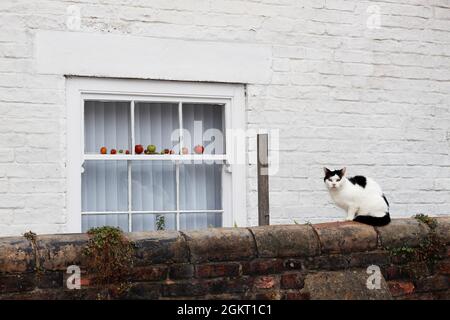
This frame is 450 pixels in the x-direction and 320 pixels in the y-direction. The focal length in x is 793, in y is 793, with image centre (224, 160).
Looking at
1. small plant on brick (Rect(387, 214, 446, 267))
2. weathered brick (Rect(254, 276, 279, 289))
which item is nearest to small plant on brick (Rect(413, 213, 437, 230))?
→ small plant on brick (Rect(387, 214, 446, 267))

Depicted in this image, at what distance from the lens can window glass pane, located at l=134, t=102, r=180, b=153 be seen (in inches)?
236

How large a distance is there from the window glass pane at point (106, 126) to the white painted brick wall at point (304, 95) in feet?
0.98

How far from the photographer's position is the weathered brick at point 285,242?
412 centimetres

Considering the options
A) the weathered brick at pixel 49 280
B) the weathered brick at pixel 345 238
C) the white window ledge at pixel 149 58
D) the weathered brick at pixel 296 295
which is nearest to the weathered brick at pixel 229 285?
the weathered brick at pixel 296 295

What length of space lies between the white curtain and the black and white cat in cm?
150

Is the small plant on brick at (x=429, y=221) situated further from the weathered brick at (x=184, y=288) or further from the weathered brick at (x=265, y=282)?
the weathered brick at (x=184, y=288)

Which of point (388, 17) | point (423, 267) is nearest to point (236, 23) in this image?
point (388, 17)

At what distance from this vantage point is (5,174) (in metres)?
5.42

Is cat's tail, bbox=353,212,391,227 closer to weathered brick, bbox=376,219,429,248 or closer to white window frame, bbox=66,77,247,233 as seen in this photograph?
weathered brick, bbox=376,219,429,248

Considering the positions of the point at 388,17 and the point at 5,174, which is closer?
the point at 5,174

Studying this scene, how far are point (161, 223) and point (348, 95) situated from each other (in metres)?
1.81

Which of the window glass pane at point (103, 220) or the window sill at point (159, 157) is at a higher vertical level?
the window sill at point (159, 157)
